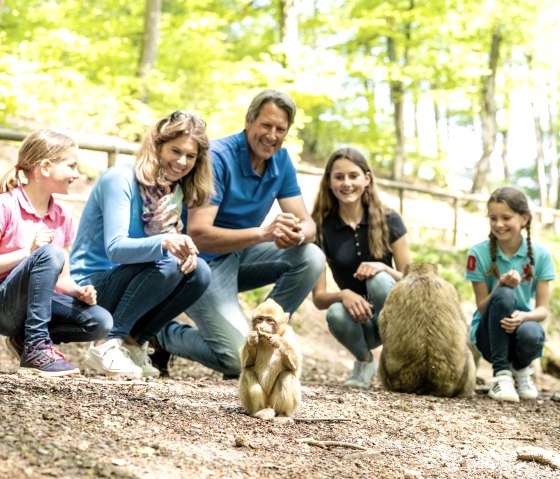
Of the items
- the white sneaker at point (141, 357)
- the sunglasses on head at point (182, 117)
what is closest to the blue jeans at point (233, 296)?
the white sneaker at point (141, 357)

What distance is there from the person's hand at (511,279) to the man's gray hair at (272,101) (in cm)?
197

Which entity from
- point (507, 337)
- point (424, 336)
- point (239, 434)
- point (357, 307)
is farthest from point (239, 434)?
point (507, 337)

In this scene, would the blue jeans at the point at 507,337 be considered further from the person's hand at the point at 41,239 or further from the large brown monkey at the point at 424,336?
the person's hand at the point at 41,239

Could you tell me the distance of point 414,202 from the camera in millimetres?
19688

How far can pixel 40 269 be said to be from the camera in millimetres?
4051

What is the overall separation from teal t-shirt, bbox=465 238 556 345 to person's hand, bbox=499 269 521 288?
36 centimetres

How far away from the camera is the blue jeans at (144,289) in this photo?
15.1 feet

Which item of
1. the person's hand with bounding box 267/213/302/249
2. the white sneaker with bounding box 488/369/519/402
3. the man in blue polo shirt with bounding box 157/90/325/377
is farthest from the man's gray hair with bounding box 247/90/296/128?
the white sneaker with bounding box 488/369/519/402

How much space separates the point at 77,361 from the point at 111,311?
211 cm

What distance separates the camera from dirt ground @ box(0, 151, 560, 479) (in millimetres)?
2621

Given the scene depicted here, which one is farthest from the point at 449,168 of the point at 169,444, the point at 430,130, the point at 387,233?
the point at 169,444

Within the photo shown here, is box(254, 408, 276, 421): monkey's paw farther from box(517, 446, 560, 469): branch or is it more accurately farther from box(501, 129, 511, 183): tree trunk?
box(501, 129, 511, 183): tree trunk

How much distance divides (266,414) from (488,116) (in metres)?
17.3

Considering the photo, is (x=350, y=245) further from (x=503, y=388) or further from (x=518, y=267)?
(x=503, y=388)
